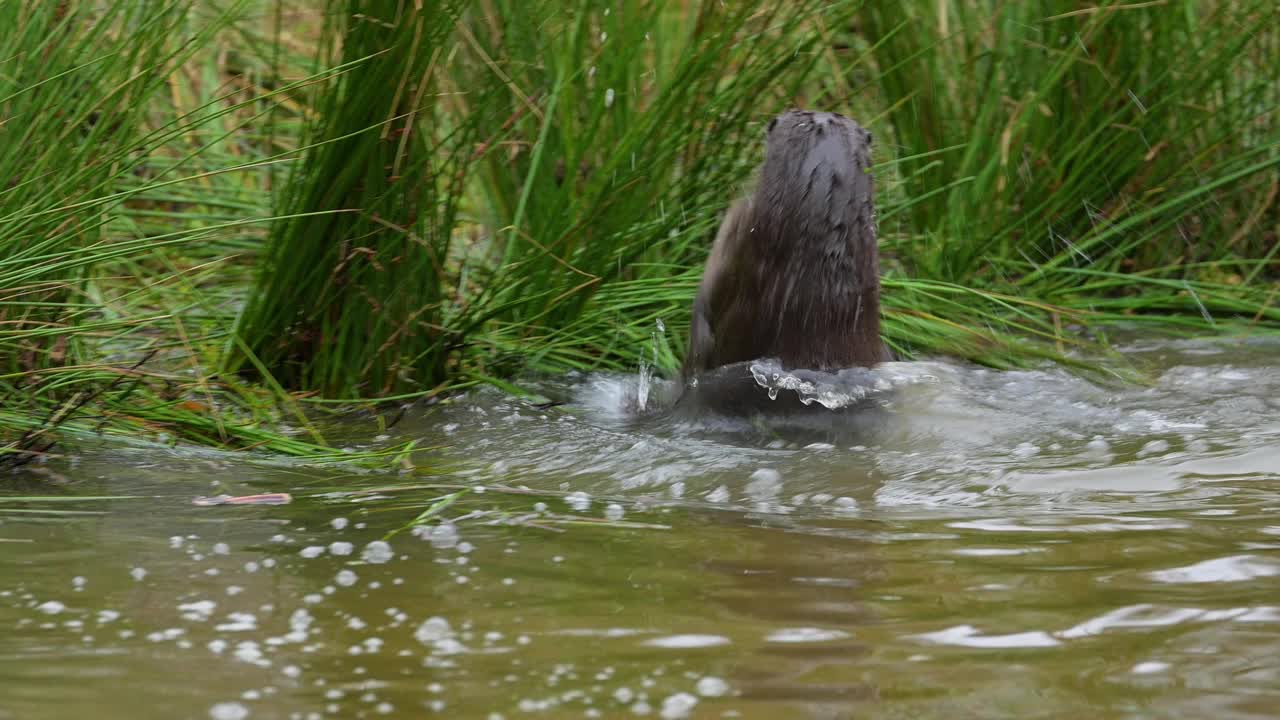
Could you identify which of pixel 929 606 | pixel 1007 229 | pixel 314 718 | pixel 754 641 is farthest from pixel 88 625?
pixel 1007 229

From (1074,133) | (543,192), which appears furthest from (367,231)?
(1074,133)

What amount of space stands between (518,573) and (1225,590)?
944mm

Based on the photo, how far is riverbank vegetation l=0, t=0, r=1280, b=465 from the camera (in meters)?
2.75

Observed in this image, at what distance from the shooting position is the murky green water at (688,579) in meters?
1.60

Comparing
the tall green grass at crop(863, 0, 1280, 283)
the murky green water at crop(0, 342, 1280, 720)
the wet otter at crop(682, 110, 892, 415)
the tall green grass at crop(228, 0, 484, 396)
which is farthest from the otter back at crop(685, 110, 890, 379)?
the tall green grass at crop(863, 0, 1280, 283)

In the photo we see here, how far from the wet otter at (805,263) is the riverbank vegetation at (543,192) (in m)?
0.34

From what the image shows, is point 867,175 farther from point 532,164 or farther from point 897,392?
point 532,164

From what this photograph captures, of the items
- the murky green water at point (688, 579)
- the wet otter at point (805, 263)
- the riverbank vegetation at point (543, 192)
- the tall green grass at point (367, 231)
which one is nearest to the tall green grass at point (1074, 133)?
the riverbank vegetation at point (543, 192)

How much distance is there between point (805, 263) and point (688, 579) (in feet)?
3.44

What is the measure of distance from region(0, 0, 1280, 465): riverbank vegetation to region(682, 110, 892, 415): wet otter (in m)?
0.34

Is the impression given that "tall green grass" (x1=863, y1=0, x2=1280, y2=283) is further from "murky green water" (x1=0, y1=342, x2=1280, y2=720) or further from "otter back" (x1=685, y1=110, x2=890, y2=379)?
"murky green water" (x1=0, y1=342, x2=1280, y2=720)

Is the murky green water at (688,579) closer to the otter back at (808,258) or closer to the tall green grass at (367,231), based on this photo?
the otter back at (808,258)

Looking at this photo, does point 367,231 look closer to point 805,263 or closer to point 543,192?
point 543,192

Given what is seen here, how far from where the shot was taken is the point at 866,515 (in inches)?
93.9
